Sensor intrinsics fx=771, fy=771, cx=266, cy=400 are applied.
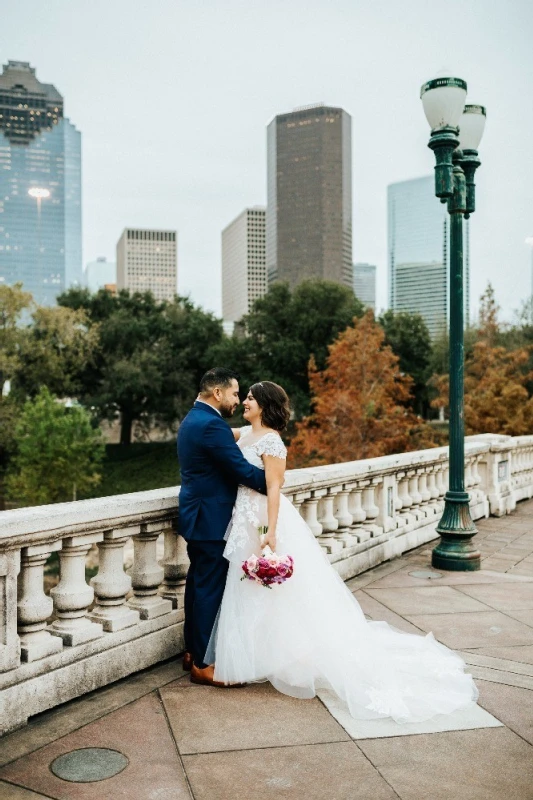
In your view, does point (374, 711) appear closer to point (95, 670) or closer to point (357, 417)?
point (95, 670)

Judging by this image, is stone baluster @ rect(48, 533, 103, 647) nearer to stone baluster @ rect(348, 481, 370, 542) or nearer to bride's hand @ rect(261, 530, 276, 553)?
bride's hand @ rect(261, 530, 276, 553)

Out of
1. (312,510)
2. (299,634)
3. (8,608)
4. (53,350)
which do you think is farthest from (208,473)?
(53,350)

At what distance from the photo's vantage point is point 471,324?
4697cm

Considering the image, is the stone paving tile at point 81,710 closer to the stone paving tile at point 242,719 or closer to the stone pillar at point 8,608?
the stone paving tile at point 242,719

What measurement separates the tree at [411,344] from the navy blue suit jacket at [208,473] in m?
40.4

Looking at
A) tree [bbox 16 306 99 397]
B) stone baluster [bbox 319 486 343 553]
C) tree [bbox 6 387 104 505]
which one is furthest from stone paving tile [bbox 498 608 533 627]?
tree [bbox 16 306 99 397]

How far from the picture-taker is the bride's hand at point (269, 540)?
4566 millimetres

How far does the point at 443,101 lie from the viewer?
744cm

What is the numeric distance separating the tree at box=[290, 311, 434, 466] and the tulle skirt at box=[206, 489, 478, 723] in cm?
2445

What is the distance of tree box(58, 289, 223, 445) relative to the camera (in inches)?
1833

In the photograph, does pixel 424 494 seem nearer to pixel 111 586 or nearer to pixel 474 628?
pixel 474 628

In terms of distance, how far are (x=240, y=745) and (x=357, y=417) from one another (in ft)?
87.7

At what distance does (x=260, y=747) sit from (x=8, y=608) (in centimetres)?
138

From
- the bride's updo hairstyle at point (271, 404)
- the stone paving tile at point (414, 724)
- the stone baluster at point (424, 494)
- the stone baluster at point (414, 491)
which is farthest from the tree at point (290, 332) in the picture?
the stone paving tile at point (414, 724)
